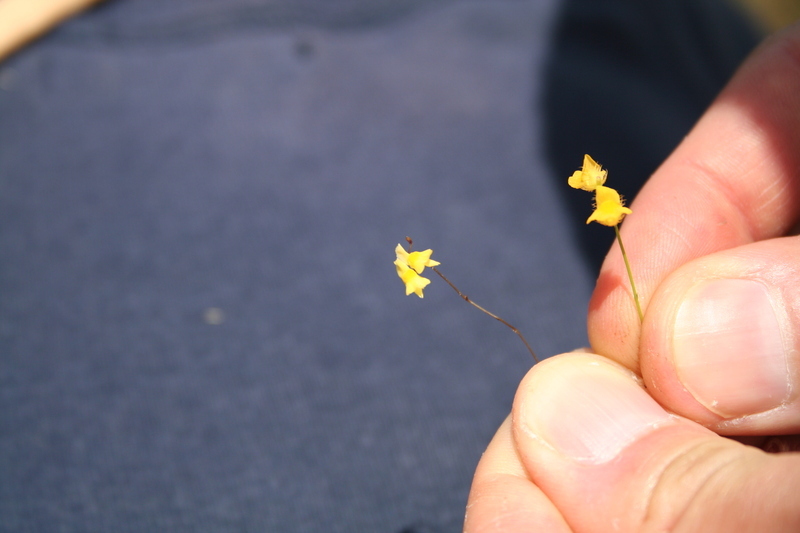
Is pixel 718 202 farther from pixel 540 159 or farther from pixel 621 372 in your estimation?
pixel 540 159

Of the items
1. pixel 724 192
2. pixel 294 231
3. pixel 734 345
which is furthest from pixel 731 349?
pixel 294 231

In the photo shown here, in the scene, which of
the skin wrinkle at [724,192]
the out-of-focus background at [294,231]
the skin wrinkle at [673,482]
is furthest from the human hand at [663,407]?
the out-of-focus background at [294,231]

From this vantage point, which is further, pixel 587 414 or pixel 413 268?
pixel 413 268

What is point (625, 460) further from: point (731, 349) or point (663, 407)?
point (731, 349)

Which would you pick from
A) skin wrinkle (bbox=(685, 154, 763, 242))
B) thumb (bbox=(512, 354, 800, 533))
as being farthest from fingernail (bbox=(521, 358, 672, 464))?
skin wrinkle (bbox=(685, 154, 763, 242))

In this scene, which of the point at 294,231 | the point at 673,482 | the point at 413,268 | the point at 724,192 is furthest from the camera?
the point at 294,231

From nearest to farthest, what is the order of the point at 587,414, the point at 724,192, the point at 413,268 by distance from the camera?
the point at 587,414, the point at 413,268, the point at 724,192

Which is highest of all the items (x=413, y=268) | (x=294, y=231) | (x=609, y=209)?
(x=609, y=209)

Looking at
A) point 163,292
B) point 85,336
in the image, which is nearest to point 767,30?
point 163,292
